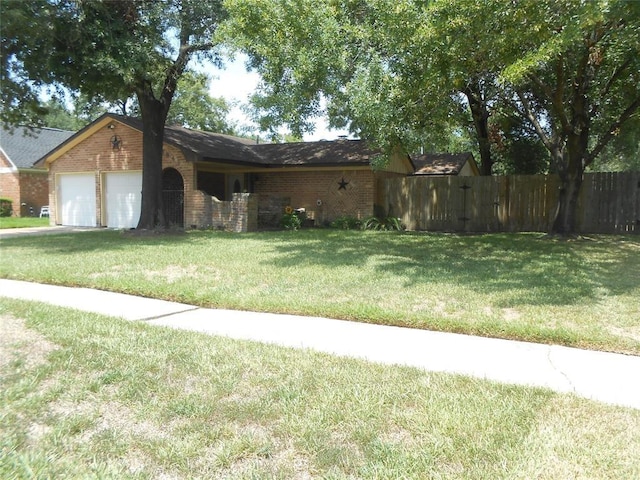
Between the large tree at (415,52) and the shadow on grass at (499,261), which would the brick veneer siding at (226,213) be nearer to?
the shadow on grass at (499,261)

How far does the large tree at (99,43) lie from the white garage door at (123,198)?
5.18 metres

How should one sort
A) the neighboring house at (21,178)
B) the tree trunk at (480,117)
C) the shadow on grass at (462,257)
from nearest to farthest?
the shadow on grass at (462,257) → the tree trunk at (480,117) → the neighboring house at (21,178)

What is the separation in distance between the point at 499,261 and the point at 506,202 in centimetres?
845

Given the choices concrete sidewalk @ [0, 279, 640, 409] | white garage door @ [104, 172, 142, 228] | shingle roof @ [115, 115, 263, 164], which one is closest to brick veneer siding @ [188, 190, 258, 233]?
shingle roof @ [115, 115, 263, 164]

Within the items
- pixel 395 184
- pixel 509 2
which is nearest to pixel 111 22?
pixel 509 2

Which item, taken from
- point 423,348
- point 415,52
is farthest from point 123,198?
point 423,348

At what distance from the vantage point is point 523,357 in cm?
473

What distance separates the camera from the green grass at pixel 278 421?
279 cm

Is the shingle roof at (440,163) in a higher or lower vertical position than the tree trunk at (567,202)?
higher

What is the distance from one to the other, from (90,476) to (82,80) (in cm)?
1349

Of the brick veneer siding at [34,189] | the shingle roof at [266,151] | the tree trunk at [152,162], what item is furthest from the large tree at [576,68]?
the brick veneer siding at [34,189]

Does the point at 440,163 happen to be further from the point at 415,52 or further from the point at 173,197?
the point at 415,52

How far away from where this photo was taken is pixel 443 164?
2691 cm

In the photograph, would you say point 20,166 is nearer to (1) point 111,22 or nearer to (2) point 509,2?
(1) point 111,22
